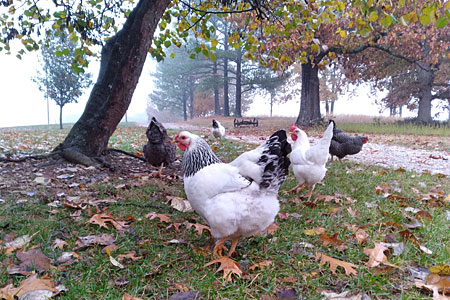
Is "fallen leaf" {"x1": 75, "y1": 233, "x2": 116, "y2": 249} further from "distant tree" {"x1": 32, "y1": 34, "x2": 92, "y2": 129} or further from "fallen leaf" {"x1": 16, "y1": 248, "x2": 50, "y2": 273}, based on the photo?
"distant tree" {"x1": 32, "y1": 34, "x2": 92, "y2": 129}

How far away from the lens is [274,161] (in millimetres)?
2059

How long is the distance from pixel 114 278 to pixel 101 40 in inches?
194

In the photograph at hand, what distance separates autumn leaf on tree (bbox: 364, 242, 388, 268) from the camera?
191 cm

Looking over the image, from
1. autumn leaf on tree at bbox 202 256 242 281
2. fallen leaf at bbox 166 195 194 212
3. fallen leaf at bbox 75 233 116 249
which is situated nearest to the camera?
autumn leaf on tree at bbox 202 256 242 281

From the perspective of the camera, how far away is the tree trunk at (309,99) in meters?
15.4

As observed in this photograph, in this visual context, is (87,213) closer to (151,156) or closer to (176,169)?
(151,156)

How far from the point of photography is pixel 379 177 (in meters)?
4.43

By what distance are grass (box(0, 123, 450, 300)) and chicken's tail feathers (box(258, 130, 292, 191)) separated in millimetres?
567

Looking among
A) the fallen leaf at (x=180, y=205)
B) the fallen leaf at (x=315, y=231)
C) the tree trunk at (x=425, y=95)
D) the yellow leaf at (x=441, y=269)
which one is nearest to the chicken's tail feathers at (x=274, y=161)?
the fallen leaf at (x=315, y=231)

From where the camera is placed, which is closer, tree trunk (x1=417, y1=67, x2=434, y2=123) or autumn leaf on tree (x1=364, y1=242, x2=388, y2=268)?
autumn leaf on tree (x1=364, y1=242, x2=388, y2=268)

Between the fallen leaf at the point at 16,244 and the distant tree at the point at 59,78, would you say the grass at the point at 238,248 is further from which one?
the distant tree at the point at 59,78

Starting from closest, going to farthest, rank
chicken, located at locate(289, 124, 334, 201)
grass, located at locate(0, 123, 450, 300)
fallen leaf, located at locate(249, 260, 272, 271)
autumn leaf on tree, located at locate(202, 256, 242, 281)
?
grass, located at locate(0, 123, 450, 300)
autumn leaf on tree, located at locate(202, 256, 242, 281)
fallen leaf, located at locate(249, 260, 272, 271)
chicken, located at locate(289, 124, 334, 201)

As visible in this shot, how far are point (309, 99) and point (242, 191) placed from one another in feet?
48.2

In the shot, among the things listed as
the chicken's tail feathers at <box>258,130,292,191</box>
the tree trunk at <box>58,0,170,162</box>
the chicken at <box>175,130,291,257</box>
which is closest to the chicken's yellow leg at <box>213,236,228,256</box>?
the chicken at <box>175,130,291,257</box>
